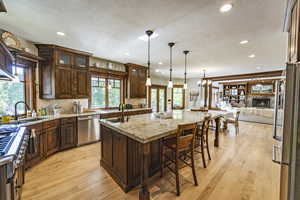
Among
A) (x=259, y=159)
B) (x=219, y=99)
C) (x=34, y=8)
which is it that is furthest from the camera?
(x=219, y=99)

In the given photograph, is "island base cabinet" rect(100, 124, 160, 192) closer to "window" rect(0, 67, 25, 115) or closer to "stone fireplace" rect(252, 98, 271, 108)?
"window" rect(0, 67, 25, 115)

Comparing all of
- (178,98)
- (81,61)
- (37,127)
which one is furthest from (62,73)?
(178,98)

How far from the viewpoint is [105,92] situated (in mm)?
4988

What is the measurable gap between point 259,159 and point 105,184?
3.38m

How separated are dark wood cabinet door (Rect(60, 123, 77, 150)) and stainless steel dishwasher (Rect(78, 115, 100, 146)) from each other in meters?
0.14

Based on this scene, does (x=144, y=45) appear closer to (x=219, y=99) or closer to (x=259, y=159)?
(x=259, y=159)

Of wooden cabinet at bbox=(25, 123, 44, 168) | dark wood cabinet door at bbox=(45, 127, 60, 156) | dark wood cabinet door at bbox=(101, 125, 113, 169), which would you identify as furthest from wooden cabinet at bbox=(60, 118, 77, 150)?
dark wood cabinet door at bbox=(101, 125, 113, 169)

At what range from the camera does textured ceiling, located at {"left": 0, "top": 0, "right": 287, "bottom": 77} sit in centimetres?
179

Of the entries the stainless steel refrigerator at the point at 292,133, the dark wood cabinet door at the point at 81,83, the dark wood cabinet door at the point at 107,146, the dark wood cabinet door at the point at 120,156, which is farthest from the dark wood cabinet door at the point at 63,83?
the stainless steel refrigerator at the point at 292,133

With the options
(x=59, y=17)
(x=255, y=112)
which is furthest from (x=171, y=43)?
(x=255, y=112)

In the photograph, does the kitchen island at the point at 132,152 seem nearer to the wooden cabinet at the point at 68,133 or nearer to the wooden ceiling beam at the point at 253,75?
the wooden cabinet at the point at 68,133

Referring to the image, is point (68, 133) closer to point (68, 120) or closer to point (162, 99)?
point (68, 120)

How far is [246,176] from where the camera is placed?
7.70 ft

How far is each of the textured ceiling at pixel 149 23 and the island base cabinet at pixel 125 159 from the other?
1892 millimetres
